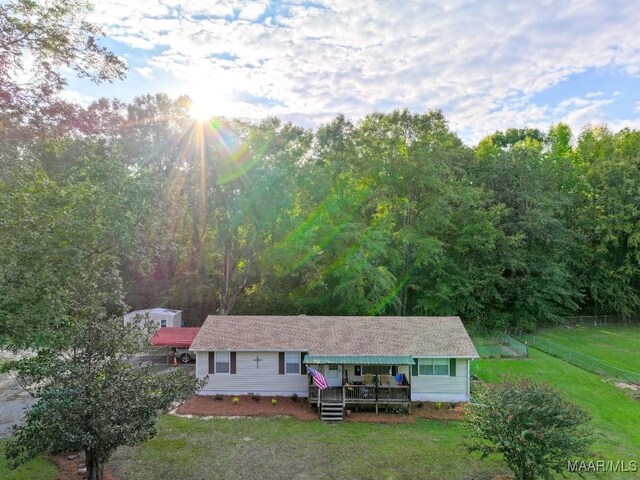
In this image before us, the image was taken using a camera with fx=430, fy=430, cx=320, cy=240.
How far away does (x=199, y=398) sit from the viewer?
1872 centimetres

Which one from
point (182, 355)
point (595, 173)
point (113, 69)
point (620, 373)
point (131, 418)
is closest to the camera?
point (131, 418)

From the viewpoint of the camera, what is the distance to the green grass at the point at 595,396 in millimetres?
14000

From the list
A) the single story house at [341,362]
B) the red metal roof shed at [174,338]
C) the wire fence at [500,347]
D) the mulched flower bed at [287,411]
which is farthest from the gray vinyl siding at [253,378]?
the wire fence at [500,347]

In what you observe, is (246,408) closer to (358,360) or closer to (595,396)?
(358,360)

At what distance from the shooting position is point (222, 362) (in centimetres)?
1916

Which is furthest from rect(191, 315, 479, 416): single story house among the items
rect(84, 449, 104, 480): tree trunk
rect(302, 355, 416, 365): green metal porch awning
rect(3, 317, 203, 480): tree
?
rect(84, 449, 104, 480): tree trunk

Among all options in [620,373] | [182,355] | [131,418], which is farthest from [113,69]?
[620,373]

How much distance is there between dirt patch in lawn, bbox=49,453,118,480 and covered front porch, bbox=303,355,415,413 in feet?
25.8

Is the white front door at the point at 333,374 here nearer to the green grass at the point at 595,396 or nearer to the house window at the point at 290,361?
the house window at the point at 290,361

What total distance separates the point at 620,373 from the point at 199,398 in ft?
67.7

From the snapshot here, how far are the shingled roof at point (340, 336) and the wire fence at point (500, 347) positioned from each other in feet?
19.9

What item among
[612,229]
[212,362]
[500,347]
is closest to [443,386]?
[212,362]

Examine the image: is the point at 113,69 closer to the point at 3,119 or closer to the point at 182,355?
the point at 3,119

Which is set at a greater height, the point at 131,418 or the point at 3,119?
the point at 3,119
